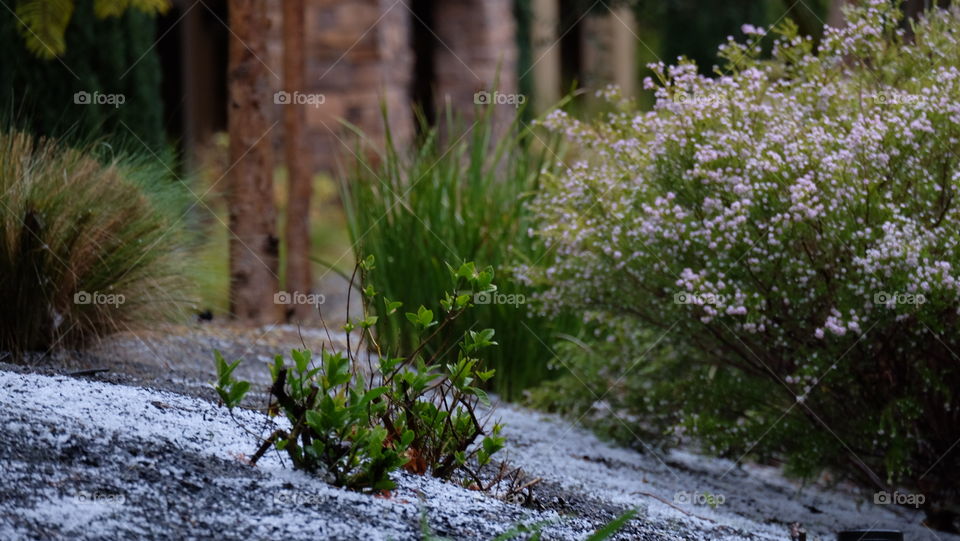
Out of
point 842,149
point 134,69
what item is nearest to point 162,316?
point 842,149

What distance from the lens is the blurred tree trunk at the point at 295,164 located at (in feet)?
17.4

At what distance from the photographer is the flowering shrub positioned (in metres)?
3.40

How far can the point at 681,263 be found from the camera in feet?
12.5

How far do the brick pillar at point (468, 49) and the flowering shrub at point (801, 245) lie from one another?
7.13 meters

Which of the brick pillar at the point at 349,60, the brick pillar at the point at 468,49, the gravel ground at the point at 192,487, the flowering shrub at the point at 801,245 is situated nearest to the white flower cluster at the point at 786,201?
the flowering shrub at the point at 801,245

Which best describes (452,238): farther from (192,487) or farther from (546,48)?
(546,48)

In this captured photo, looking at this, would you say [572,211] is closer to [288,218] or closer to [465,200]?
[465,200]

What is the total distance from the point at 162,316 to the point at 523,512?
162 centimetres

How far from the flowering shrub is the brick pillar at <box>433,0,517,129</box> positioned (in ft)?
23.4

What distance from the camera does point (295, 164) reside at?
532 cm

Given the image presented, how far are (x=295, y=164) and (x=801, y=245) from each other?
8.65 feet

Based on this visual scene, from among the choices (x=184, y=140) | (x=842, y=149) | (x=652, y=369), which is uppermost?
(x=184, y=140)

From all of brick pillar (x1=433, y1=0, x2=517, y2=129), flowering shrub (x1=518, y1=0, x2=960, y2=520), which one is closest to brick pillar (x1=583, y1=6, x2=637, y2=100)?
brick pillar (x1=433, y1=0, x2=517, y2=129)

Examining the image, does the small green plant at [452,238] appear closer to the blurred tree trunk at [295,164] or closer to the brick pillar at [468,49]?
the blurred tree trunk at [295,164]
